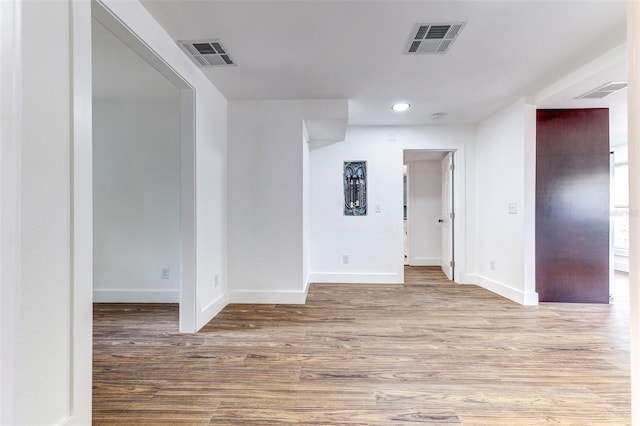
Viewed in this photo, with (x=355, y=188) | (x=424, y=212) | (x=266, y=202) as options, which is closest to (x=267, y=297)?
(x=266, y=202)

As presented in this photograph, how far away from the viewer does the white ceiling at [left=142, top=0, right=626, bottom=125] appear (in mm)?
1831

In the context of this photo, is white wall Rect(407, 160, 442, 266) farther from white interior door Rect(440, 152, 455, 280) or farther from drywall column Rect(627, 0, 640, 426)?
drywall column Rect(627, 0, 640, 426)

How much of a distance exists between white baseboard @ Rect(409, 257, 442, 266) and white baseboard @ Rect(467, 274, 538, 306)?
1.47m

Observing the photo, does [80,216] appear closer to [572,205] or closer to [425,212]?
[572,205]

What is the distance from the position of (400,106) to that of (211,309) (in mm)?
3032

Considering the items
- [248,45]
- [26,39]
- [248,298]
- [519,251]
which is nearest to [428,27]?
[248,45]

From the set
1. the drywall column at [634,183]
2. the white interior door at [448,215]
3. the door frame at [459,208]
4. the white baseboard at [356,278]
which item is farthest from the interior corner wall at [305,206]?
the drywall column at [634,183]

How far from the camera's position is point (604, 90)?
2.83 meters

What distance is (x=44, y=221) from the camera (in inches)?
45.1

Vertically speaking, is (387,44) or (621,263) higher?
(387,44)

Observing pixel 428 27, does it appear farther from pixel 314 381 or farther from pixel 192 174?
pixel 314 381

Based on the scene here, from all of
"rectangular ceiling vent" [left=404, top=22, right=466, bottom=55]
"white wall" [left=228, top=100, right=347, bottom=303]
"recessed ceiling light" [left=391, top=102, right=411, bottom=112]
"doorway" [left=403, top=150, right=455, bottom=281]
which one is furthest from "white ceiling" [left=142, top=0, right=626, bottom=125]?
"doorway" [left=403, top=150, right=455, bottom=281]

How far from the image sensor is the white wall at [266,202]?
11.0ft

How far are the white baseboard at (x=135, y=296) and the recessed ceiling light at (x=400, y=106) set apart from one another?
333cm
